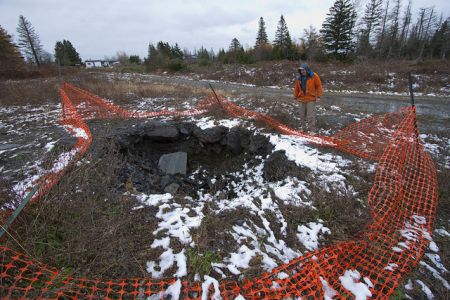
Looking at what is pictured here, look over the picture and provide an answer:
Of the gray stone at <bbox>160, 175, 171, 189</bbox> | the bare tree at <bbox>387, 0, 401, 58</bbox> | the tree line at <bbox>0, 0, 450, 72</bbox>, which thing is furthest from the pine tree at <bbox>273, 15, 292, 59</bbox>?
the gray stone at <bbox>160, 175, 171, 189</bbox>

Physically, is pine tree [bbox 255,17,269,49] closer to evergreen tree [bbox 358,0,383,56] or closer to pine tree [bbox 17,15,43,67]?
evergreen tree [bbox 358,0,383,56]

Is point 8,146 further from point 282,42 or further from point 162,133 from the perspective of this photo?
point 282,42

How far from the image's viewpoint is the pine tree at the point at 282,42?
A: 32.9m

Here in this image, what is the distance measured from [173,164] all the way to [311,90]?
15.1 ft

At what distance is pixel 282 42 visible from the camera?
121ft

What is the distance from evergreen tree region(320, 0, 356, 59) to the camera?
27047 millimetres

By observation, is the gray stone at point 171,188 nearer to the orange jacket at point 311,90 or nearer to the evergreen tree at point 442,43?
the orange jacket at point 311,90

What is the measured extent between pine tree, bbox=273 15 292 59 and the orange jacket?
1158 inches

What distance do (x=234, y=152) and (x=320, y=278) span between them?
17.2 ft

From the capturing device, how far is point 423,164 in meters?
4.51

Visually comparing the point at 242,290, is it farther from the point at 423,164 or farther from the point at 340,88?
the point at 340,88

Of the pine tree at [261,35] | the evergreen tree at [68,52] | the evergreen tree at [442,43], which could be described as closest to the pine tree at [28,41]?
the evergreen tree at [68,52]

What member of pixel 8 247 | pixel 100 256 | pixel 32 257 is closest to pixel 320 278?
pixel 100 256

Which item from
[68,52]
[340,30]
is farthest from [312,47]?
[68,52]
